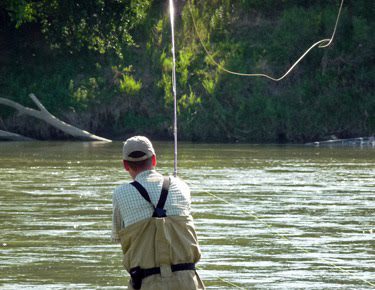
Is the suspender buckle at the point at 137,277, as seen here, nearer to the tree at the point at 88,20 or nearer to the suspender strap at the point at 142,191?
the suspender strap at the point at 142,191

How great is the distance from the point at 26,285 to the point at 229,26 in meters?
25.0

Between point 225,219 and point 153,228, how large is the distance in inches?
336

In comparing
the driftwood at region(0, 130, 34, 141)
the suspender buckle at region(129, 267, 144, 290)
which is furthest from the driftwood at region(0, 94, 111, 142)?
the suspender buckle at region(129, 267, 144, 290)

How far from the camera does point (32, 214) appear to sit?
15.3 m

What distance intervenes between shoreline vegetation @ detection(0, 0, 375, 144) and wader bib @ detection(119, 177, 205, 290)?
25.5 metres

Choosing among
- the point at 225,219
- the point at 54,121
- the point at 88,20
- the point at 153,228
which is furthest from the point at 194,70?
the point at 153,228

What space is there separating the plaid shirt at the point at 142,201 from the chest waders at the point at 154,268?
0.05 ft

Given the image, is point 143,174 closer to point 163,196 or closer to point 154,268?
point 163,196

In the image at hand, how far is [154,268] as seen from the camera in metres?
6.49

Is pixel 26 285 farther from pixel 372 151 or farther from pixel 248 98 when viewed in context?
pixel 248 98

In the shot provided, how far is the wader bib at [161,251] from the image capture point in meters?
6.47

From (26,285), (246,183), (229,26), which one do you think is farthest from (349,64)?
(26,285)

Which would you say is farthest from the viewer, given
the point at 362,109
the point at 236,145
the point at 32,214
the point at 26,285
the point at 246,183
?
the point at 362,109

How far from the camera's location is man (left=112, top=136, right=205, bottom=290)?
6.48 meters
